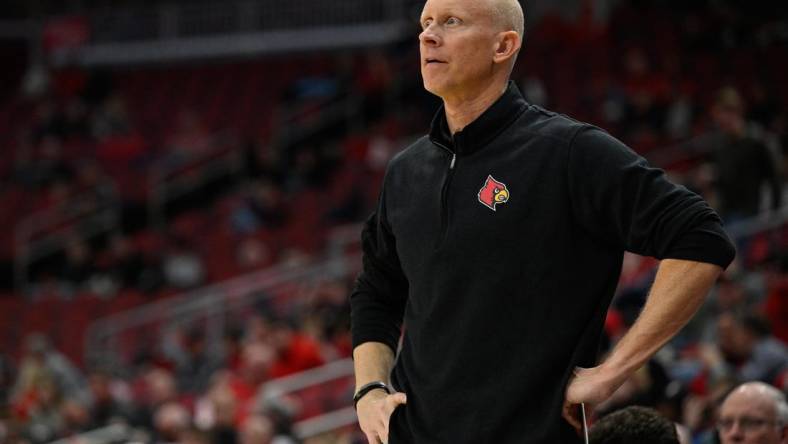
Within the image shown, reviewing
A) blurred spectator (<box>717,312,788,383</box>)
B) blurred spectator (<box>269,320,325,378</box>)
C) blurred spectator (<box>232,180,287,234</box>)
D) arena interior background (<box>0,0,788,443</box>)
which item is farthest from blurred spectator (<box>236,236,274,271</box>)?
blurred spectator (<box>717,312,788,383</box>)

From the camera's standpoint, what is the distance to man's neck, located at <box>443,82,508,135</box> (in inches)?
98.6

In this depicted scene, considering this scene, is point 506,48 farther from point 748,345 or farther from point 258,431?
point 258,431

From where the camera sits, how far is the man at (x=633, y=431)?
3096 mm

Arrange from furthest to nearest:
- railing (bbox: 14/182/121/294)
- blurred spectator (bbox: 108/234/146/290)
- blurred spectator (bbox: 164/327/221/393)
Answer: railing (bbox: 14/182/121/294), blurred spectator (bbox: 108/234/146/290), blurred spectator (bbox: 164/327/221/393)

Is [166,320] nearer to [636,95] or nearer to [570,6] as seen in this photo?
[636,95]

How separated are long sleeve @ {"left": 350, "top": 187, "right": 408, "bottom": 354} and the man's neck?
1.04 feet

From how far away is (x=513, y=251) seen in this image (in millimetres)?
2354

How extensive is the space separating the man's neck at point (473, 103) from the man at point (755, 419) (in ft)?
5.52

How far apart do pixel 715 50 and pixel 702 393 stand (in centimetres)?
753

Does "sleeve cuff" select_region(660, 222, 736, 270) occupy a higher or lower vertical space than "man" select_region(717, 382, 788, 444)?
higher

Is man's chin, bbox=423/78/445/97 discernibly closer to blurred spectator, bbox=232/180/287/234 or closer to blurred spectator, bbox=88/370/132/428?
blurred spectator, bbox=88/370/132/428

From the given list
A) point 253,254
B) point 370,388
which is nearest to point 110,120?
point 253,254

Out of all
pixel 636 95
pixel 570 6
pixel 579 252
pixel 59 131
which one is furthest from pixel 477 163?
pixel 59 131

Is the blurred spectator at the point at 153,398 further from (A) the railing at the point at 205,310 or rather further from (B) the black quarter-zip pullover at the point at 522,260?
(B) the black quarter-zip pullover at the point at 522,260
